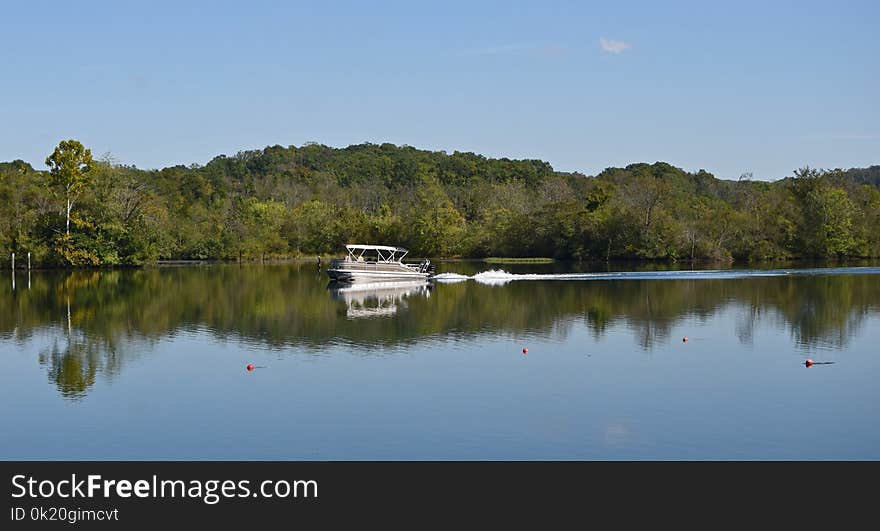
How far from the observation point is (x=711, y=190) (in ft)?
447

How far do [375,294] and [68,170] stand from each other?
34.1m

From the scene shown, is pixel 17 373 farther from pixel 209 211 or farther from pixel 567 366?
pixel 209 211

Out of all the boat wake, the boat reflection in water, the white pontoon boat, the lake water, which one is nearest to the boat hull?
the white pontoon boat

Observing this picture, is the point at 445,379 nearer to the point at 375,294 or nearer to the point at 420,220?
the point at 375,294

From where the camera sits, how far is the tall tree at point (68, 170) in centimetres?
6850

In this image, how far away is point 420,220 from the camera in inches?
3917

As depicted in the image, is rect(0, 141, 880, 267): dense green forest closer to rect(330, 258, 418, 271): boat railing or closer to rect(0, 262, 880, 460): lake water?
rect(330, 258, 418, 271): boat railing

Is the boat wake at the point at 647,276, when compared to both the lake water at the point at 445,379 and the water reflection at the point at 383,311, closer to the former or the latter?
the water reflection at the point at 383,311

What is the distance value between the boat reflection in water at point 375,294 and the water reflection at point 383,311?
77mm

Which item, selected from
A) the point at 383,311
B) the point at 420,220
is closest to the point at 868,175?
the point at 420,220

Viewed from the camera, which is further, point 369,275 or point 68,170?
point 68,170

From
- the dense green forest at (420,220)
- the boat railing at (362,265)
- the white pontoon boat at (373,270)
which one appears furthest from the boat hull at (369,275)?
the dense green forest at (420,220)

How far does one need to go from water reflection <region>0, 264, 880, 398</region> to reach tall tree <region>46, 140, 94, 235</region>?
16.8 meters
